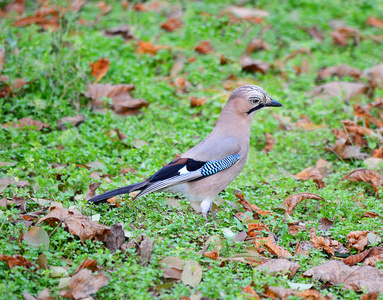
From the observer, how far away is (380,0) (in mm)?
10500

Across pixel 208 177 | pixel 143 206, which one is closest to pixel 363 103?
pixel 208 177

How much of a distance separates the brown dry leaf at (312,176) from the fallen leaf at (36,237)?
283 cm

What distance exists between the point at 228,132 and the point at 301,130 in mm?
1848

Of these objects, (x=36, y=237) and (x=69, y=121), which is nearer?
(x=36, y=237)

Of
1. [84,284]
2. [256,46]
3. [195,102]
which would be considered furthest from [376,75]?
[84,284]

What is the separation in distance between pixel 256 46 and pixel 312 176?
3.54 m

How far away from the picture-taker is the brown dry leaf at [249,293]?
3416 millimetres

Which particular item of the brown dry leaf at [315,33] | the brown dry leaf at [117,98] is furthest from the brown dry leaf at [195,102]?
the brown dry leaf at [315,33]

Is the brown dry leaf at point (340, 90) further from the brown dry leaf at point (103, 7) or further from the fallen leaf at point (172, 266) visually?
the fallen leaf at point (172, 266)

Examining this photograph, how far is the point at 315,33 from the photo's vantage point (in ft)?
30.9

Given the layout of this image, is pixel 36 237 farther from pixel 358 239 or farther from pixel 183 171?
pixel 358 239

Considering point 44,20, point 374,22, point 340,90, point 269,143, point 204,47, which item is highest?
point 44,20

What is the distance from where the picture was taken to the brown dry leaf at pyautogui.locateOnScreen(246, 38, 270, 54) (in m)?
8.50

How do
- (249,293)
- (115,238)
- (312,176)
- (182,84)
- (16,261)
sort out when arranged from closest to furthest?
1. (249,293)
2. (16,261)
3. (115,238)
4. (312,176)
5. (182,84)
